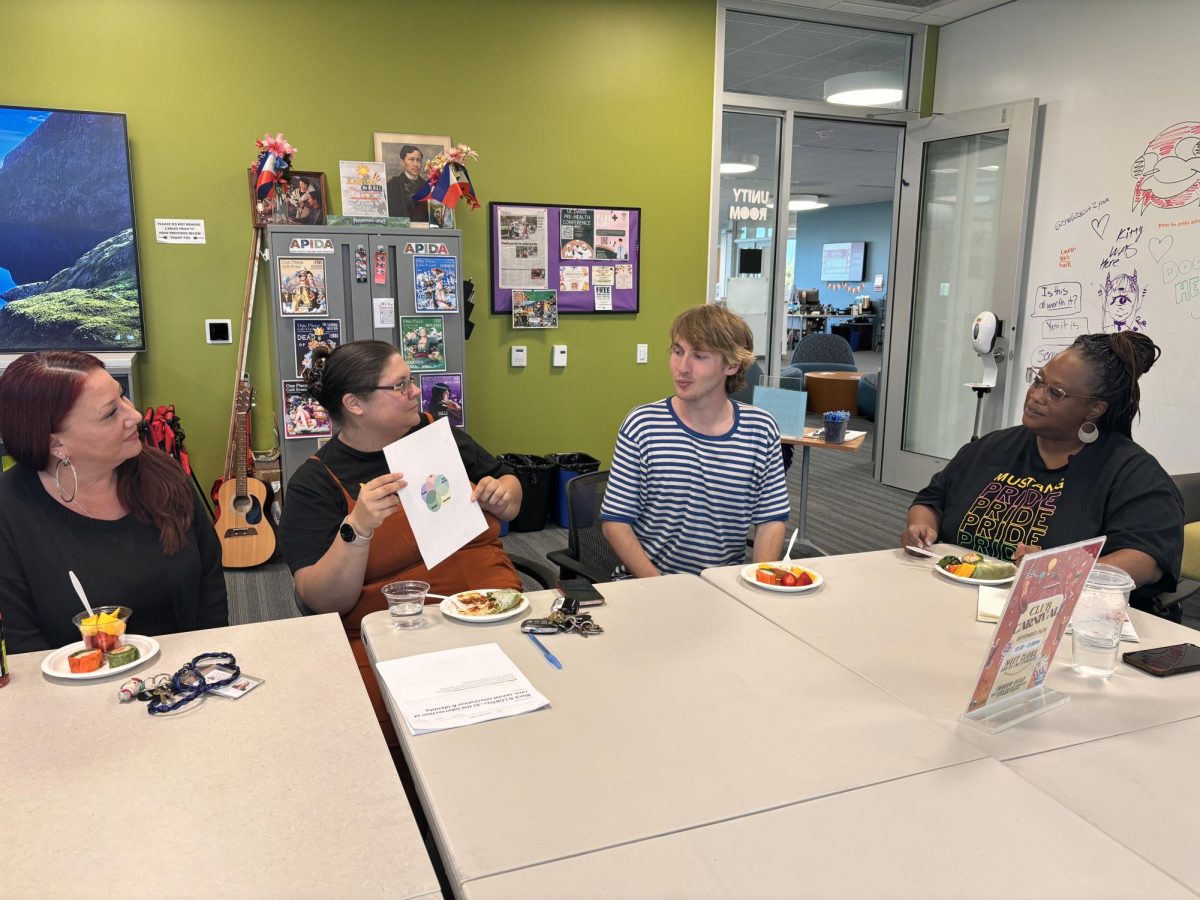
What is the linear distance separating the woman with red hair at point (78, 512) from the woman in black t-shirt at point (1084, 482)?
6.19 ft

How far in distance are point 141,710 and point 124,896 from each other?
1.54ft

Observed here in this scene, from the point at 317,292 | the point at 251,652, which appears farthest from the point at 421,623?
the point at 317,292

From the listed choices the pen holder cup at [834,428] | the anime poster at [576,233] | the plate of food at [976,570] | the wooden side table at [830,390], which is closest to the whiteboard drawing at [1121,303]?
the pen holder cup at [834,428]

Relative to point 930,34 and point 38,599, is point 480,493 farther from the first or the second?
point 930,34

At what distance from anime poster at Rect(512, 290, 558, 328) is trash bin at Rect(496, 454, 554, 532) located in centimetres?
83

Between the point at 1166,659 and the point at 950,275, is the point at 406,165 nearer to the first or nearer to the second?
the point at 950,275

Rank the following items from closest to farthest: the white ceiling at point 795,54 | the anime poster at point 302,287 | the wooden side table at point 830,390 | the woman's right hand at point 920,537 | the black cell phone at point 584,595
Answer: the black cell phone at point 584,595, the woman's right hand at point 920,537, the anime poster at point 302,287, the white ceiling at point 795,54, the wooden side table at point 830,390

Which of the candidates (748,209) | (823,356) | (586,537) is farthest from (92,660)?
(823,356)

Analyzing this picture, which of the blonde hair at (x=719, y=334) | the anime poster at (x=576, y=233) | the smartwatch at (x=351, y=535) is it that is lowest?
the smartwatch at (x=351, y=535)

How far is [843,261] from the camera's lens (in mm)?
17688

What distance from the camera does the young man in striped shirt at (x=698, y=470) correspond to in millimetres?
2332

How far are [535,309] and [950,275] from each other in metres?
2.96

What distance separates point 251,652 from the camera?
5.03 ft

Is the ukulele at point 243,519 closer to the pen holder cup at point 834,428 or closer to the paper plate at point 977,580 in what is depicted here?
the pen holder cup at point 834,428
